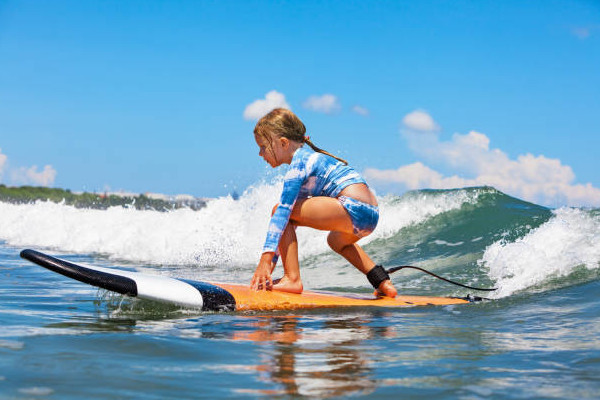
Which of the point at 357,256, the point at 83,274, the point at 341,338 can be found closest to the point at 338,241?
the point at 357,256

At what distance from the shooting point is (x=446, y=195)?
10.4 metres

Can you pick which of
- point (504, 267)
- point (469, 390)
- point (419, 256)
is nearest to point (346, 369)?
point (469, 390)

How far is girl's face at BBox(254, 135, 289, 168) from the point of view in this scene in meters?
4.33

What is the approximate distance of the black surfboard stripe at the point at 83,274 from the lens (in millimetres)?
3695

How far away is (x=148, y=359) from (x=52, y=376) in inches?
16.1

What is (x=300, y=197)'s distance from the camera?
14.4 ft

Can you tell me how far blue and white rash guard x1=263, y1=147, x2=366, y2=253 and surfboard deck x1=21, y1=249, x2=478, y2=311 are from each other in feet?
1.11

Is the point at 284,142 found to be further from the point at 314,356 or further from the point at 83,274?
the point at 314,356

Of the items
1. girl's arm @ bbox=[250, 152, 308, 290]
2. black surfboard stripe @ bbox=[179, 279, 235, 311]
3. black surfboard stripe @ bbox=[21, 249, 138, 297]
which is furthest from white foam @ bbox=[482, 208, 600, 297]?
black surfboard stripe @ bbox=[21, 249, 138, 297]

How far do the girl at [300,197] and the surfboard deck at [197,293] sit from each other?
12cm

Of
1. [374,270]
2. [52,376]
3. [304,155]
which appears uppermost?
[304,155]

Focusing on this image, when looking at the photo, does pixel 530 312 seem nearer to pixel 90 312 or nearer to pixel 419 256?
pixel 90 312

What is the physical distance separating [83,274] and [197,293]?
0.67 meters

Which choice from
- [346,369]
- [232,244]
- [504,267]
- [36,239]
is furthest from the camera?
[36,239]
